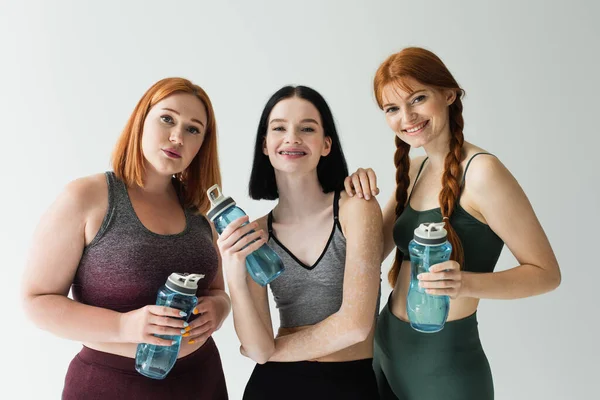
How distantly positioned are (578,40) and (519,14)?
0.41 m

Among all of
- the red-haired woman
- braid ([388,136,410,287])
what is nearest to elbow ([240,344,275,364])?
the red-haired woman

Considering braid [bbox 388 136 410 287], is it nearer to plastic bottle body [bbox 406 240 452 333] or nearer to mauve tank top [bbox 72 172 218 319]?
plastic bottle body [bbox 406 240 452 333]

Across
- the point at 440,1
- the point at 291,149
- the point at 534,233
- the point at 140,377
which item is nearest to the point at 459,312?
the point at 534,233

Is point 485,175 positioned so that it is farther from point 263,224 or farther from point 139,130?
point 139,130

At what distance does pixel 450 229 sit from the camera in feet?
6.53

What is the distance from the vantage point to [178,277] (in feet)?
6.11

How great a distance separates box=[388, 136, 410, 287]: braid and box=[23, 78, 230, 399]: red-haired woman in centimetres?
65

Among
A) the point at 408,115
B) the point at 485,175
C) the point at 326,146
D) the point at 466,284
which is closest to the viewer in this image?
the point at 466,284

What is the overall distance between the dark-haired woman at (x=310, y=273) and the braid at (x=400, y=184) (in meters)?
0.22

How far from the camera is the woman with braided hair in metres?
1.97

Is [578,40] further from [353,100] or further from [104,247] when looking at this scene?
[104,247]

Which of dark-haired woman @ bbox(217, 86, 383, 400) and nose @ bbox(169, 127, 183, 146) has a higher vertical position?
nose @ bbox(169, 127, 183, 146)

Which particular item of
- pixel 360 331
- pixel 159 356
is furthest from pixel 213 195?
pixel 360 331

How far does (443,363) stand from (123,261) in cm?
112
